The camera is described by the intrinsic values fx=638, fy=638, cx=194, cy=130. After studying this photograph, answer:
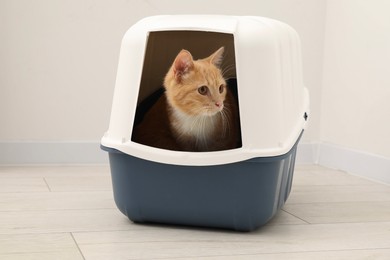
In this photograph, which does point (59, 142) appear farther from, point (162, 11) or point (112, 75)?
point (162, 11)

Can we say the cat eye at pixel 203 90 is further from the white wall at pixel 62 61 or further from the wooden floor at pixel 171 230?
the white wall at pixel 62 61

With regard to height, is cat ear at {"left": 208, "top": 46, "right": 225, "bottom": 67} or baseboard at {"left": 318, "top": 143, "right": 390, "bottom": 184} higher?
cat ear at {"left": 208, "top": 46, "right": 225, "bottom": 67}

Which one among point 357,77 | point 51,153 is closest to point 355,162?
point 357,77

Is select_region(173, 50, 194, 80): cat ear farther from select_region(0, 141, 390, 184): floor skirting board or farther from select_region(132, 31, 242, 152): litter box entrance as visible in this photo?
select_region(0, 141, 390, 184): floor skirting board

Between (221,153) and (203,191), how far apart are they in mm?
110

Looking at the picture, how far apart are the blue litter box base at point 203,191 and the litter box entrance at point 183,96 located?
0.08 m

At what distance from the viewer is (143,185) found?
148 cm

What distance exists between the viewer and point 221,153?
139cm

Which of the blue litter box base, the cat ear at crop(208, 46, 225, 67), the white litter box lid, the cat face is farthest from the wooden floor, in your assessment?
the cat ear at crop(208, 46, 225, 67)

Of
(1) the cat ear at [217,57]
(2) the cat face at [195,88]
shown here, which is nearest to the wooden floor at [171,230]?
(2) the cat face at [195,88]

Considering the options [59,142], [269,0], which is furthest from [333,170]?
[59,142]

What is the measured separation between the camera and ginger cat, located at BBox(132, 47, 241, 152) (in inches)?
57.9

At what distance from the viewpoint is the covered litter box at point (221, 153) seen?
140 cm

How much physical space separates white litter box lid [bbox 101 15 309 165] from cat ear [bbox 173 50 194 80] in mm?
61
